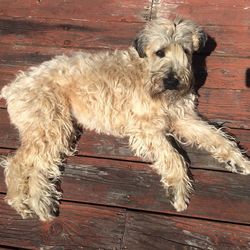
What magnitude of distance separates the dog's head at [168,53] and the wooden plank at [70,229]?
4.42 feet

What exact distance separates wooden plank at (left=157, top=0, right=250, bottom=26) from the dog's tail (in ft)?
7.16

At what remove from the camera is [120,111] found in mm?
4422

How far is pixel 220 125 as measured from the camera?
4496mm

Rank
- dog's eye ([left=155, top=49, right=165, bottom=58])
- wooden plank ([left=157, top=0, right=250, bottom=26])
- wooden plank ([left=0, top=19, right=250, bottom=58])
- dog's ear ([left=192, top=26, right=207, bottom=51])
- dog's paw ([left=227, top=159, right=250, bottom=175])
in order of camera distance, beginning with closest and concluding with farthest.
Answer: dog's paw ([left=227, top=159, right=250, bottom=175]) < dog's eye ([left=155, top=49, right=165, bottom=58]) < dog's ear ([left=192, top=26, right=207, bottom=51]) < wooden plank ([left=0, top=19, right=250, bottom=58]) < wooden plank ([left=157, top=0, right=250, bottom=26])

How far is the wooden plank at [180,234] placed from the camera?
12.0 feet

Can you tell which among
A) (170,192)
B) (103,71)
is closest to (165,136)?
(170,192)

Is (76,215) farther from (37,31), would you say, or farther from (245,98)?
(37,31)

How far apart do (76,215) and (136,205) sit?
59 centimetres

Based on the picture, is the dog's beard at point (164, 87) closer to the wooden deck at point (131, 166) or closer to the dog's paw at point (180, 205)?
the wooden deck at point (131, 166)

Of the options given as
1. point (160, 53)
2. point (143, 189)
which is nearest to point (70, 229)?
point (143, 189)

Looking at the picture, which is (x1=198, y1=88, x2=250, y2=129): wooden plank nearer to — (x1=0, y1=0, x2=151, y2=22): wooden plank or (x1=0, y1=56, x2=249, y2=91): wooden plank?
(x1=0, y1=56, x2=249, y2=91): wooden plank

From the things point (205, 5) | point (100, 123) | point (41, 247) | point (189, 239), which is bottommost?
point (41, 247)

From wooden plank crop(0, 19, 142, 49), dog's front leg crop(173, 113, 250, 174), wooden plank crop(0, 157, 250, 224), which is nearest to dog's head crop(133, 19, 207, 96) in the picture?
dog's front leg crop(173, 113, 250, 174)

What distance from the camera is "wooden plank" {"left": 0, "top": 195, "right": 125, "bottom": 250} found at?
380 cm
